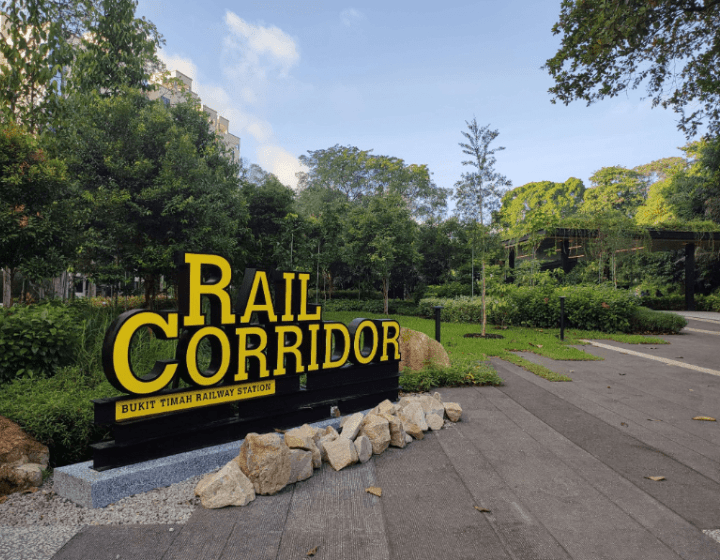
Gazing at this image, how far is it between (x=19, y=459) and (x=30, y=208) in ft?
20.7

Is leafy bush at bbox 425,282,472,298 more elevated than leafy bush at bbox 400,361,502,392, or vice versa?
leafy bush at bbox 425,282,472,298

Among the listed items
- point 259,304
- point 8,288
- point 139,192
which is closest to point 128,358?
point 259,304

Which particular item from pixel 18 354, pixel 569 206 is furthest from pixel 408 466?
pixel 569 206

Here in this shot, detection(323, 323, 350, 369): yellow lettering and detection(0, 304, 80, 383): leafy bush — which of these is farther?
detection(323, 323, 350, 369): yellow lettering

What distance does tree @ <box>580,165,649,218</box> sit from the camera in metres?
46.3

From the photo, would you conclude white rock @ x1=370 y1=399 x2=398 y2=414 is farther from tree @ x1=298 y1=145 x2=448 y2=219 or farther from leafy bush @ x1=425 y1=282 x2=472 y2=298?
tree @ x1=298 y1=145 x2=448 y2=219

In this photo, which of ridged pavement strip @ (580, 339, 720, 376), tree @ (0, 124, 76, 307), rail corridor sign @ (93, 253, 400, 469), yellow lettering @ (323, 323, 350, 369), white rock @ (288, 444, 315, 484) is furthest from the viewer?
ridged pavement strip @ (580, 339, 720, 376)

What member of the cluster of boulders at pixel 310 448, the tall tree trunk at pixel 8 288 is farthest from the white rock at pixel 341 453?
the tall tree trunk at pixel 8 288

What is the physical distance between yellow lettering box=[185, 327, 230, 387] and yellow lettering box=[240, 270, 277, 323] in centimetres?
29

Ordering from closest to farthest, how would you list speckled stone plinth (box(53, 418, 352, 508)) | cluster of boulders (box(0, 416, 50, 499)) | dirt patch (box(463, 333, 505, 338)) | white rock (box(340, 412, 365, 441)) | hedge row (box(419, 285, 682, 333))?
1. speckled stone plinth (box(53, 418, 352, 508))
2. cluster of boulders (box(0, 416, 50, 499))
3. white rock (box(340, 412, 365, 441))
4. dirt patch (box(463, 333, 505, 338))
5. hedge row (box(419, 285, 682, 333))

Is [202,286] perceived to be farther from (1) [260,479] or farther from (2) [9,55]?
(2) [9,55]

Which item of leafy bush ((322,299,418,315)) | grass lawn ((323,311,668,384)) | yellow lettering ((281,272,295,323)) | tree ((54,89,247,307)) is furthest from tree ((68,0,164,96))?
leafy bush ((322,299,418,315))

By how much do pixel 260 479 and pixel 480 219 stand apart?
12.0 meters

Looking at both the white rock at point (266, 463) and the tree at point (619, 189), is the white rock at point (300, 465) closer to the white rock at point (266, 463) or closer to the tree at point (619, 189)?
the white rock at point (266, 463)
